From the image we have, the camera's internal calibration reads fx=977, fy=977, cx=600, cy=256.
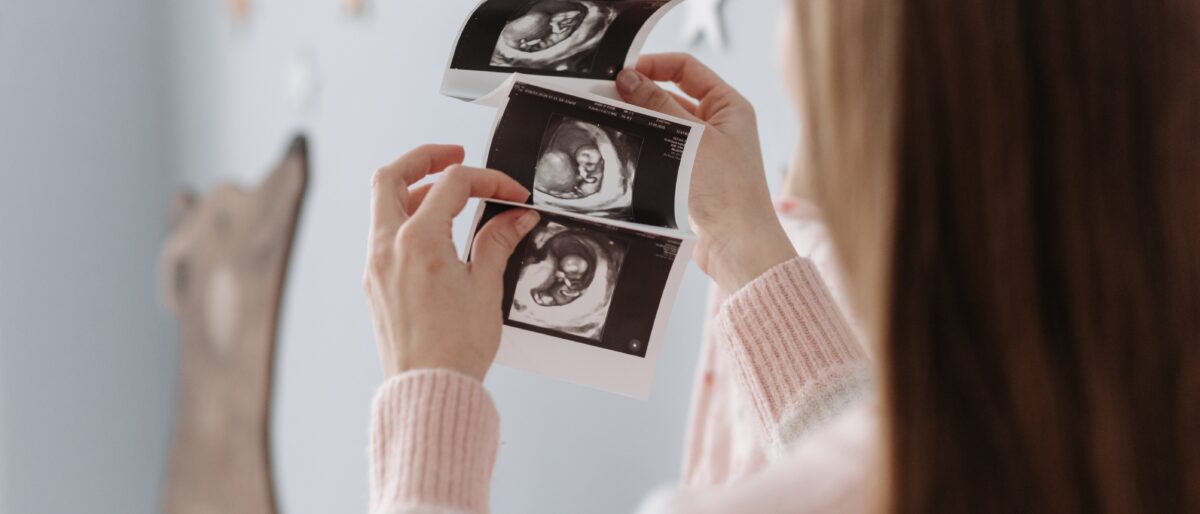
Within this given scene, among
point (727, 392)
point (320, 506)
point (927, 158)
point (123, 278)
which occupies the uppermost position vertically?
point (927, 158)

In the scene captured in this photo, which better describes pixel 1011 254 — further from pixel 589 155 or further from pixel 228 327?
pixel 228 327

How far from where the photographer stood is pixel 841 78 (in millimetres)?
441

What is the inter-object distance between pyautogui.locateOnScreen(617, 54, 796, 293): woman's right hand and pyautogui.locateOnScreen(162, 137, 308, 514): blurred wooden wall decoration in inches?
37.7

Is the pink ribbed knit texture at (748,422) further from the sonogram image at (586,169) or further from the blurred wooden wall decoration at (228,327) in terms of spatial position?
the blurred wooden wall decoration at (228,327)

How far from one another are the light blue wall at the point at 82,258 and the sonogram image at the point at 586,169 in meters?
1.52

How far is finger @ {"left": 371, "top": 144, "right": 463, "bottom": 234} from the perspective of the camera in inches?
26.2

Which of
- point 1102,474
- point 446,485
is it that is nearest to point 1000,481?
point 1102,474

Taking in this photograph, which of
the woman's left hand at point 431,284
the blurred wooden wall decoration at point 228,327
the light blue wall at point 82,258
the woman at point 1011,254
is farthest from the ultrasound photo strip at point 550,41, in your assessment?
the light blue wall at point 82,258

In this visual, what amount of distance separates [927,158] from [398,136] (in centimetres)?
103

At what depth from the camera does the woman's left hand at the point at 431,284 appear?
615mm

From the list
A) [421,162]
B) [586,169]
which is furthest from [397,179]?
[586,169]

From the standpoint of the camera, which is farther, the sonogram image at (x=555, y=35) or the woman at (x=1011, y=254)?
the sonogram image at (x=555, y=35)

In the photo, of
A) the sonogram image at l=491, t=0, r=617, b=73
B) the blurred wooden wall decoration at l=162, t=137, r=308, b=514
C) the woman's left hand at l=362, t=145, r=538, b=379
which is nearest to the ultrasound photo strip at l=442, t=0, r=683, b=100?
the sonogram image at l=491, t=0, r=617, b=73

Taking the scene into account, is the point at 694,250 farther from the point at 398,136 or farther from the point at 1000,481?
the point at 398,136
